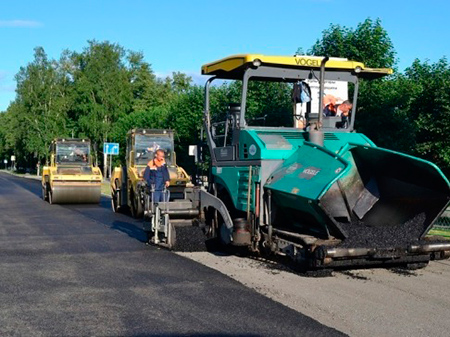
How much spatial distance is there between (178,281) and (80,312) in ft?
5.90

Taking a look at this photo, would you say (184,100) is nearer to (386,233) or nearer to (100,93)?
(386,233)

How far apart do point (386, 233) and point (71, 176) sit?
16.4 meters

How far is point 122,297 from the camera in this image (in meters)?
7.05

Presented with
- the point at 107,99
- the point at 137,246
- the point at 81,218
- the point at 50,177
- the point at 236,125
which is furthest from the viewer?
the point at 107,99

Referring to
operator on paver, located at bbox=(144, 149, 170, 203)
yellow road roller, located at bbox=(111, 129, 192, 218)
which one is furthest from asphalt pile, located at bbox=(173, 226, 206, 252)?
yellow road roller, located at bbox=(111, 129, 192, 218)

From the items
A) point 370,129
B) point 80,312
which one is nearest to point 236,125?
point 80,312

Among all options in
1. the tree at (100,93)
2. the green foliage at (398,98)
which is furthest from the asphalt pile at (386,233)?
the tree at (100,93)

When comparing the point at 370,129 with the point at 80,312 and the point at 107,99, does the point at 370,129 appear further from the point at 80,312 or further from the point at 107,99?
the point at 107,99

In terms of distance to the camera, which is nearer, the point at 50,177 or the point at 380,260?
the point at 380,260

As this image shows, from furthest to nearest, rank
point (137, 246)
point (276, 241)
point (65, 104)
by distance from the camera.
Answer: point (65, 104) → point (137, 246) → point (276, 241)

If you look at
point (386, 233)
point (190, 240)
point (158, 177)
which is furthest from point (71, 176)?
point (386, 233)

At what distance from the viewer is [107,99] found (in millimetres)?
59562

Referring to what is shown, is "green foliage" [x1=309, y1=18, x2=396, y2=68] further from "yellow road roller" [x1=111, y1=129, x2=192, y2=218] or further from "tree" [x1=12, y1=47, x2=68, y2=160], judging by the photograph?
"tree" [x1=12, y1=47, x2=68, y2=160]

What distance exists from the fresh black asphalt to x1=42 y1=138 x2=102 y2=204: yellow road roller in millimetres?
10406
